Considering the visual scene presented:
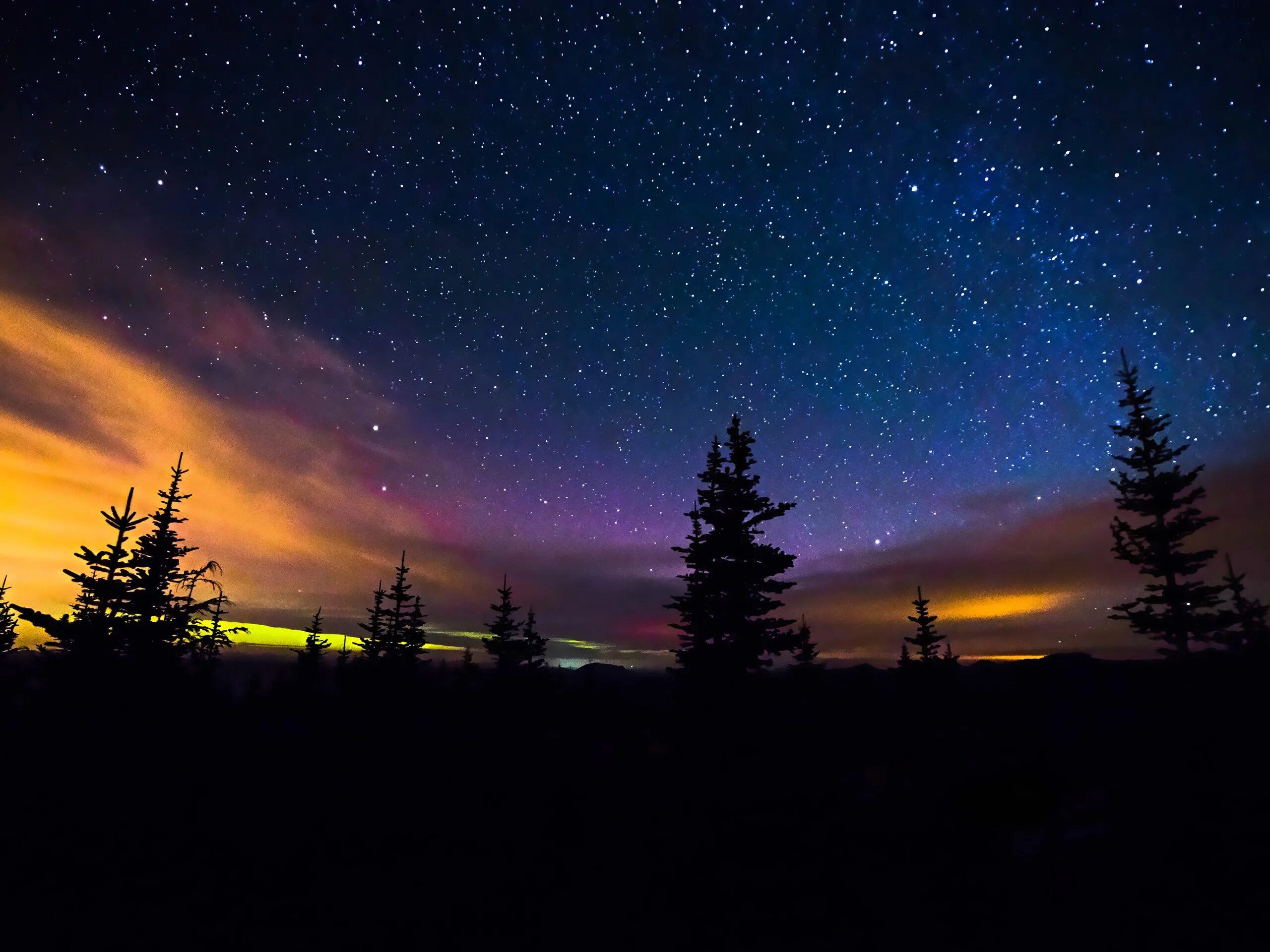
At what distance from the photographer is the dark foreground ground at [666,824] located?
729cm

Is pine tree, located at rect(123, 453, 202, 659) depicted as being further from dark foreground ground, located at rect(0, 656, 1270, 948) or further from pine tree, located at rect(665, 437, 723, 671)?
pine tree, located at rect(665, 437, 723, 671)

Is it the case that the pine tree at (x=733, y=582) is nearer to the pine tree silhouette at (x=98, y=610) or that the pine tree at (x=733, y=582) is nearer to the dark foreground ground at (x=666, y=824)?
the dark foreground ground at (x=666, y=824)

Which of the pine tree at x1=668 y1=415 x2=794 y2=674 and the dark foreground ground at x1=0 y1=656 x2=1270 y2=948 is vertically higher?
the pine tree at x1=668 y1=415 x2=794 y2=674

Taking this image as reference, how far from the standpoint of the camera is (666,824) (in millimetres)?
11547

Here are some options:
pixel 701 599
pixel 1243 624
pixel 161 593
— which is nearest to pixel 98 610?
pixel 161 593

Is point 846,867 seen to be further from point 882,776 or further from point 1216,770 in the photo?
point 1216,770

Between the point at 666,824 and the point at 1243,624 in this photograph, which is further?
the point at 1243,624

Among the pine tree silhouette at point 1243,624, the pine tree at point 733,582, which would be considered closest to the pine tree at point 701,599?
the pine tree at point 733,582

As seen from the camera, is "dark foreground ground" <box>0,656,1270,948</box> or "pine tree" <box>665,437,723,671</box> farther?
"pine tree" <box>665,437,723,671</box>

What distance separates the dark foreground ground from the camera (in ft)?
23.9

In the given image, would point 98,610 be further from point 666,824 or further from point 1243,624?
point 1243,624

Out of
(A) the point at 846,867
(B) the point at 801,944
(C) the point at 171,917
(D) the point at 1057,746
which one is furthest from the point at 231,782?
(D) the point at 1057,746

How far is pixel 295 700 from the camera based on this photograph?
2569 centimetres

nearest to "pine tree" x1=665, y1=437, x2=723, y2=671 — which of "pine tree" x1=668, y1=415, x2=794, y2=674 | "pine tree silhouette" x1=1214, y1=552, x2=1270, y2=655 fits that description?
"pine tree" x1=668, y1=415, x2=794, y2=674
